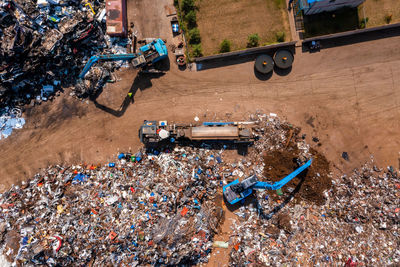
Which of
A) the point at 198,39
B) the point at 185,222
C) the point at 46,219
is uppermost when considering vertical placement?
the point at 198,39

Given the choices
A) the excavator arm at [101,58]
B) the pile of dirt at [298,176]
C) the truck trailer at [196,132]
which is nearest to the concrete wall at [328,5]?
the truck trailer at [196,132]

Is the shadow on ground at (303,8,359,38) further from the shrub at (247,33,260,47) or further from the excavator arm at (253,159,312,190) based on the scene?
the excavator arm at (253,159,312,190)

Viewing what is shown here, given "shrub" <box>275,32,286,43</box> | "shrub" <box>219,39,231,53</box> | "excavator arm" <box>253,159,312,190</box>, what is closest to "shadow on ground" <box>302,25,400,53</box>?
"shrub" <box>275,32,286,43</box>

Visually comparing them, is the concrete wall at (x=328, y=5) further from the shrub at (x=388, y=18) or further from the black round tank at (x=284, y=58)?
the black round tank at (x=284, y=58)

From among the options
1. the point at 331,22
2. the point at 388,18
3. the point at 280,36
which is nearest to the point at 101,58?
the point at 280,36

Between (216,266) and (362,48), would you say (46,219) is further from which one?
(362,48)

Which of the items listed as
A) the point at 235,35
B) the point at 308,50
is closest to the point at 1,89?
the point at 235,35
